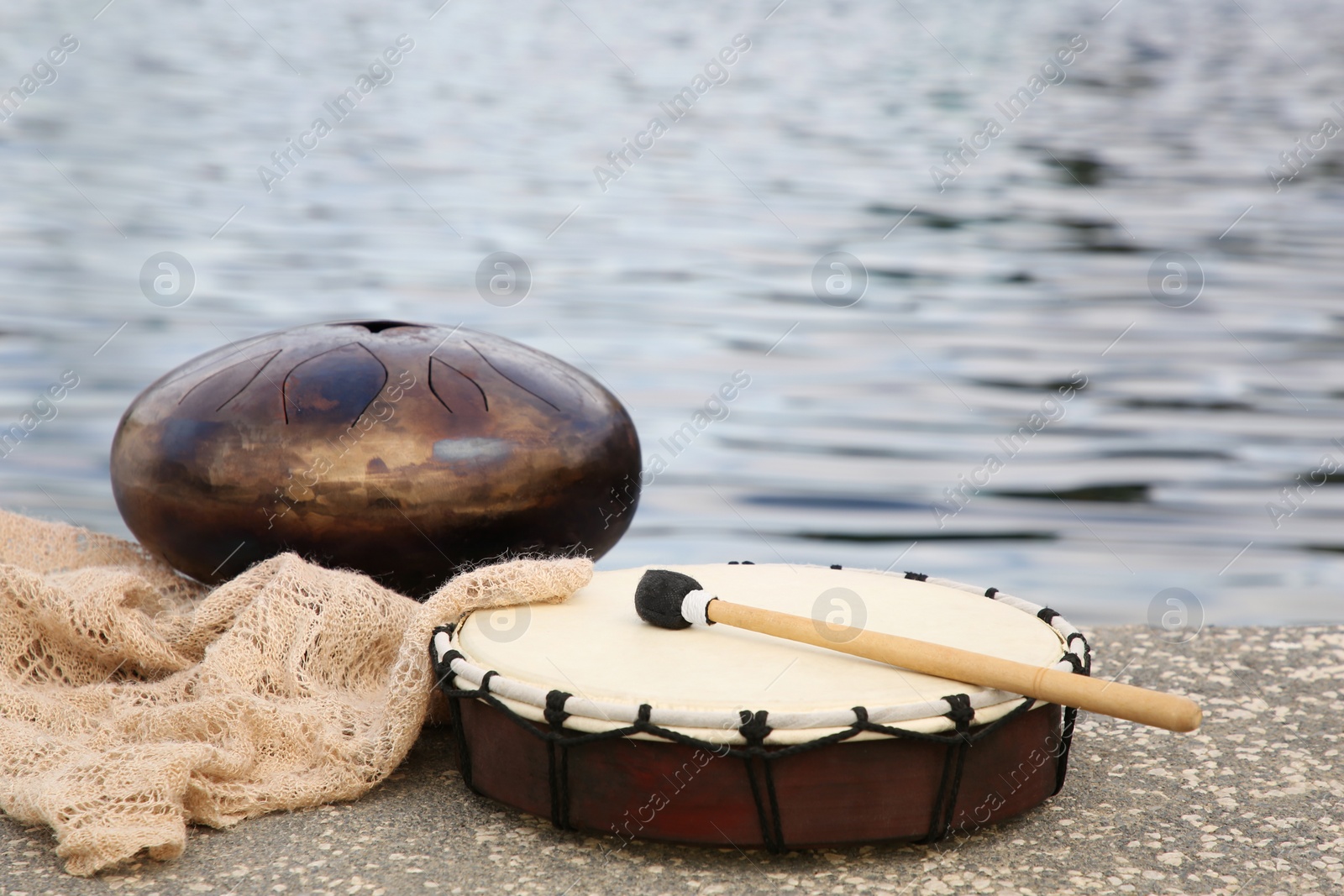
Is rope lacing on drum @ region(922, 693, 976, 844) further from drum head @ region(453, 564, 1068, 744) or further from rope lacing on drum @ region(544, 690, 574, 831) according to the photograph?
rope lacing on drum @ region(544, 690, 574, 831)

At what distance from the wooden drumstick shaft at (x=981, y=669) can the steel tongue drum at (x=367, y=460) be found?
0.68 m

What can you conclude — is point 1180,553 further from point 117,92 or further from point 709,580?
point 117,92

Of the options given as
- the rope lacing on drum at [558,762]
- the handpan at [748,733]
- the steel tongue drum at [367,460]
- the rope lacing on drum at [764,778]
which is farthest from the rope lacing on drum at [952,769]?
the steel tongue drum at [367,460]

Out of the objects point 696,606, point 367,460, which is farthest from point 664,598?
point 367,460

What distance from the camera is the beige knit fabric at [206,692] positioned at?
1896 millimetres

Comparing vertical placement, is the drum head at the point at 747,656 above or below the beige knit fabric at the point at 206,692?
above

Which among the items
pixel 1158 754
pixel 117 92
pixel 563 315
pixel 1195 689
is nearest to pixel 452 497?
pixel 1158 754

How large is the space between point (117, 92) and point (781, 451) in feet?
50.1

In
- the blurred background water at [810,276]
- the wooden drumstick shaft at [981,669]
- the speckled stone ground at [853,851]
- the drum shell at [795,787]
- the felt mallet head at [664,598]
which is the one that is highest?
the wooden drumstick shaft at [981,669]

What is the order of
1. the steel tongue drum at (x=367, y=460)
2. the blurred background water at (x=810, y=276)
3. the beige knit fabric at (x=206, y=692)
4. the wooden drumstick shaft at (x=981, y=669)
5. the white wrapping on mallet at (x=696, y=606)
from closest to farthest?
the wooden drumstick shaft at (x=981, y=669), the beige knit fabric at (x=206, y=692), the white wrapping on mallet at (x=696, y=606), the steel tongue drum at (x=367, y=460), the blurred background water at (x=810, y=276)

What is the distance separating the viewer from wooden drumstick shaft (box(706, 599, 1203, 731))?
5.35ft

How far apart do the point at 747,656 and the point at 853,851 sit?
32cm

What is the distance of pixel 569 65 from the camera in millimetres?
22984

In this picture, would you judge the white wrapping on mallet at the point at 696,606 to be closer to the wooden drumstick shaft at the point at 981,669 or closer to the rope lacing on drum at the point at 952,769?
the wooden drumstick shaft at the point at 981,669
